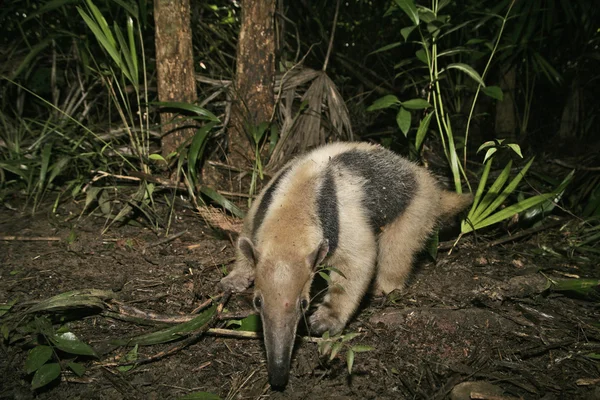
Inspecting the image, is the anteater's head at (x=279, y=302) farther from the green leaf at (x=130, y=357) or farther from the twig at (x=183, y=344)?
the green leaf at (x=130, y=357)

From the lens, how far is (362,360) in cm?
273

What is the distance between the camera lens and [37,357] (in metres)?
2.45

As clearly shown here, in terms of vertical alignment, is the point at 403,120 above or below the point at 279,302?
above

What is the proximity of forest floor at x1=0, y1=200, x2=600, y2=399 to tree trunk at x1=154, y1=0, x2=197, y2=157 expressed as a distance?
74 centimetres

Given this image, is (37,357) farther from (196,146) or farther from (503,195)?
(503,195)

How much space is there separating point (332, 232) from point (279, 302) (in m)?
0.64

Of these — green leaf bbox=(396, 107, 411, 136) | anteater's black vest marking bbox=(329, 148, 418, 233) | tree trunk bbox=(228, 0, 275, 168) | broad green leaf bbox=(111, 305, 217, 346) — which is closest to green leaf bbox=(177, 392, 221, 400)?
broad green leaf bbox=(111, 305, 217, 346)

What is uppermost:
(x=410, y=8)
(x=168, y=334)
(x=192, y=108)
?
(x=410, y=8)

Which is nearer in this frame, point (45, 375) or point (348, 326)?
point (45, 375)

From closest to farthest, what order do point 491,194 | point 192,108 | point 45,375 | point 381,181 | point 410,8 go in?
1. point 45,375
2. point 381,181
3. point 410,8
4. point 491,194
5. point 192,108

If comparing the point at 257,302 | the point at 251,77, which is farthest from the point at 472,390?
the point at 251,77

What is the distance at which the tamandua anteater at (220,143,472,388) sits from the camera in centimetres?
247

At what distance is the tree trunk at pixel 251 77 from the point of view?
4.25m

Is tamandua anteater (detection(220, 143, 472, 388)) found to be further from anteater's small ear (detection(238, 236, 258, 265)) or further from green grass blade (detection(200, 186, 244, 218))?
green grass blade (detection(200, 186, 244, 218))
